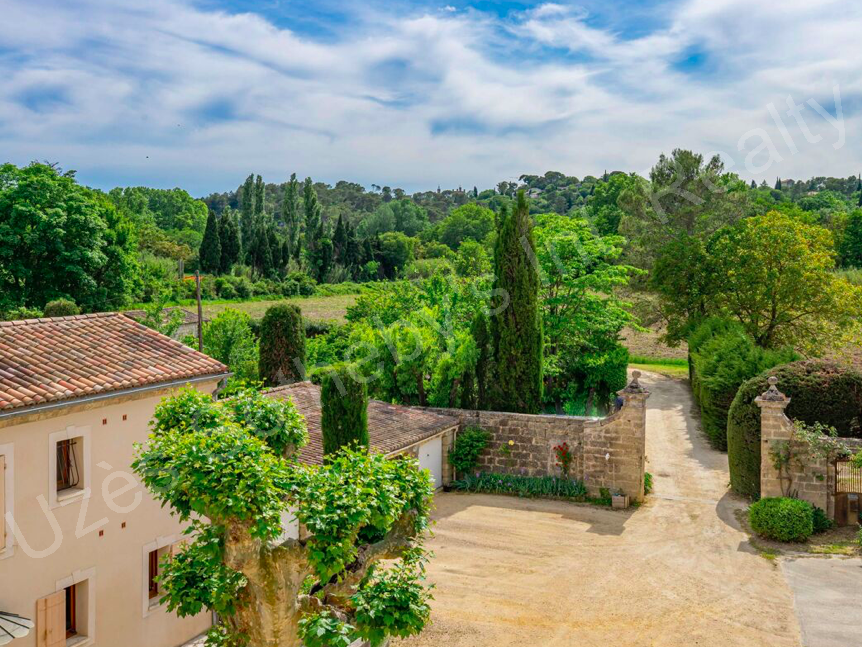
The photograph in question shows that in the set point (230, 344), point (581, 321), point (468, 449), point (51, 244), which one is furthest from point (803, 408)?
point (51, 244)

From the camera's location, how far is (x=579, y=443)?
19062 millimetres

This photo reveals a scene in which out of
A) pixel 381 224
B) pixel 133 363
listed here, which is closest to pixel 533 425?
pixel 133 363

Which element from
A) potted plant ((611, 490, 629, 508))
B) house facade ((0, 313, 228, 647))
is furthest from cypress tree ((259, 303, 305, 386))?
house facade ((0, 313, 228, 647))

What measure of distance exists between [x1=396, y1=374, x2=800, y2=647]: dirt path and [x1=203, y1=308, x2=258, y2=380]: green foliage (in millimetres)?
11501

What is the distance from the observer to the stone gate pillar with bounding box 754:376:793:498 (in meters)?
16.5

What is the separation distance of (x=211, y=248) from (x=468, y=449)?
4048 cm

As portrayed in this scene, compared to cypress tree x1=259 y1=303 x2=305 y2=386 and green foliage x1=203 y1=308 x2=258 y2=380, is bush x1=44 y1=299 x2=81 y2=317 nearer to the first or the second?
green foliage x1=203 y1=308 x2=258 y2=380

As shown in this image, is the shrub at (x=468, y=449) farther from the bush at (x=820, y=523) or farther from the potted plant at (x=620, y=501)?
the bush at (x=820, y=523)

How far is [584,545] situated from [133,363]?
9.77 meters

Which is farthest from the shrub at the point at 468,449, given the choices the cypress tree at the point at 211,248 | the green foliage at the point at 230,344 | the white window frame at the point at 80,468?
the cypress tree at the point at 211,248

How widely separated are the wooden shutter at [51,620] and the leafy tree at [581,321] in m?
17.4

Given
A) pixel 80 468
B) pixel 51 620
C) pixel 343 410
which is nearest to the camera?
pixel 51 620

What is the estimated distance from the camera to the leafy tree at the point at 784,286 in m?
27.5

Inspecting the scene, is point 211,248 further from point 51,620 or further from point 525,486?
point 51,620
